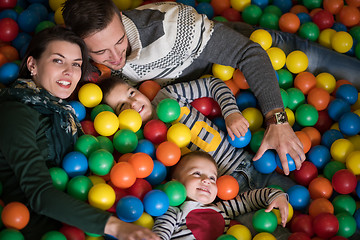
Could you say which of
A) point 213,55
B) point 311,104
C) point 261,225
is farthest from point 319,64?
point 261,225

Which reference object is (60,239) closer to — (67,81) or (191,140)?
(67,81)

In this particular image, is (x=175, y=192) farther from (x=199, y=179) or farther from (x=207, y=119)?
(x=207, y=119)

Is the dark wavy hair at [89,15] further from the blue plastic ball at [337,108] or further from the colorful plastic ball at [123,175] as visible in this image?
the blue plastic ball at [337,108]

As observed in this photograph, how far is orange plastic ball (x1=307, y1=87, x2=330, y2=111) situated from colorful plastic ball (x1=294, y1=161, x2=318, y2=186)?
1.29 ft

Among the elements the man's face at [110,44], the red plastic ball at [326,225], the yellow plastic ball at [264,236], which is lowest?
the yellow plastic ball at [264,236]

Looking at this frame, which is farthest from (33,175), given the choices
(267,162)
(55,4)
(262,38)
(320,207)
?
(55,4)

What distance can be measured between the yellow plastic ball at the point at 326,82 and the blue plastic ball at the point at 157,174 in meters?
1.04

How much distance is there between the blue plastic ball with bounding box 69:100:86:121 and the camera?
1.99 metres

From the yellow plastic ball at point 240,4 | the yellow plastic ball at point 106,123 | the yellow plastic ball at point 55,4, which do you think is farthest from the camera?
the yellow plastic ball at point 240,4

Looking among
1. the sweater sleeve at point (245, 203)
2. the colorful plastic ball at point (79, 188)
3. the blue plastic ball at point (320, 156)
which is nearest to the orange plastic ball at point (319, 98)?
the blue plastic ball at point (320, 156)

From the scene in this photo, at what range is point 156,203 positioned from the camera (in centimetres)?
164

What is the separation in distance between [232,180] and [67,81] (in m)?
0.82

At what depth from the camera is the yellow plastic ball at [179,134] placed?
1.95 m

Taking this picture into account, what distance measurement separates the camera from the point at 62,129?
5.71 feet
